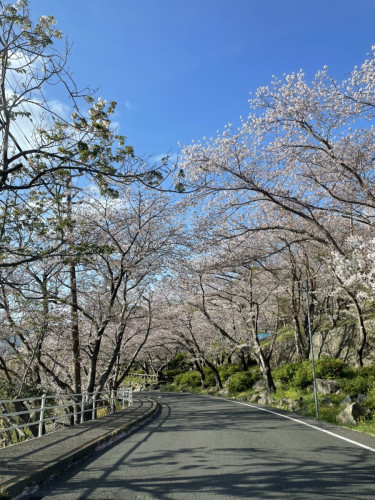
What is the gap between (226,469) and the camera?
19.7ft

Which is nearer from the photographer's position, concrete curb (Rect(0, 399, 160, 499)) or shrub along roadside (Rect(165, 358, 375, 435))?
concrete curb (Rect(0, 399, 160, 499))

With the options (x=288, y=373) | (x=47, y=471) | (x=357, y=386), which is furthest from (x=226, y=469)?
(x=288, y=373)

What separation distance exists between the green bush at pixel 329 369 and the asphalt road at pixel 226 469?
1056 centimetres

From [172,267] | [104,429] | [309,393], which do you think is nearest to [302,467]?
[104,429]

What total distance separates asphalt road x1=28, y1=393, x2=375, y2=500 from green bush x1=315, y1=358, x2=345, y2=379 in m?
10.6

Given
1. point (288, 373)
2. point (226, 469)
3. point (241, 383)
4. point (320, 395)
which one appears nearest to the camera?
point (226, 469)

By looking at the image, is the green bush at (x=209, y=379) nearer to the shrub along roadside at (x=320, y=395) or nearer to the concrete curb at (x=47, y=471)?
the shrub along roadside at (x=320, y=395)

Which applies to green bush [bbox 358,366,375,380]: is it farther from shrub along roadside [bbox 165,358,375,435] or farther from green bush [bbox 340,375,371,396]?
green bush [bbox 340,375,371,396]

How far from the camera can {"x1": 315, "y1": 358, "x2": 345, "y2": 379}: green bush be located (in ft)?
64.7

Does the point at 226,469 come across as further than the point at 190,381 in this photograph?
No

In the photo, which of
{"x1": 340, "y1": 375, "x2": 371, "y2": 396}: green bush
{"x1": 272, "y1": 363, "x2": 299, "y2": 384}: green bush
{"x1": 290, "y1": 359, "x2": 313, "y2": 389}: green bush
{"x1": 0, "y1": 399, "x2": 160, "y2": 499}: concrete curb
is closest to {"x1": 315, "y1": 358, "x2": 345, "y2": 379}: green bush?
{"x1": 290, "y1": 359, "x2": 313, "y2": 389}: green bush

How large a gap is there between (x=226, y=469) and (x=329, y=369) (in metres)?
15.9

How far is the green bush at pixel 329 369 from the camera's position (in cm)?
1972

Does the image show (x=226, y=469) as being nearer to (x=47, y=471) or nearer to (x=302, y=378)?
(x=47, y=471)
